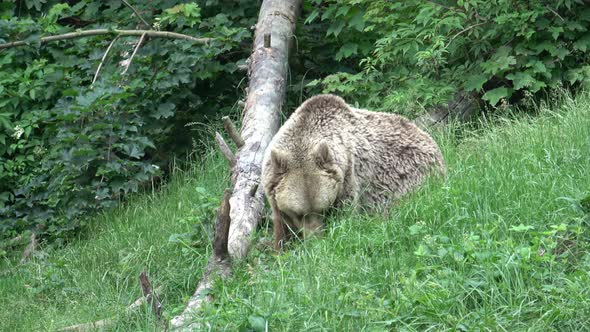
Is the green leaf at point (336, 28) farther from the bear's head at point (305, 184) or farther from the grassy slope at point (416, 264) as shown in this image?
the bear's head at point (305, 184)

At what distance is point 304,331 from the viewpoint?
4.80 meters

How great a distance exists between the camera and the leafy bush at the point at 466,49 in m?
8.48

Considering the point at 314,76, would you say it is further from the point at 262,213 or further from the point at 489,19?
the point at 262,213

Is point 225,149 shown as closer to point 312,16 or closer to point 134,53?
point 312,16

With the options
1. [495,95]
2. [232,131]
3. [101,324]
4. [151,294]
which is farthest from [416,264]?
[495,95]

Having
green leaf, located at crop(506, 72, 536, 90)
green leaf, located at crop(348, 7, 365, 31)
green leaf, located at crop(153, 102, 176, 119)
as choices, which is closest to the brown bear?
green leaf, located at crop(506, 72, 536, 90)

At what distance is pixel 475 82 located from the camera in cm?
872

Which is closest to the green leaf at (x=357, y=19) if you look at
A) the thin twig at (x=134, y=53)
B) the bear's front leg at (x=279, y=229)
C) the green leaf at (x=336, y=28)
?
the green leaf at (x=336, y=28)

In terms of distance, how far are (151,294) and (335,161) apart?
1.84 metres

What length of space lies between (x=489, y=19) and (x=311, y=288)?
4.68 meters

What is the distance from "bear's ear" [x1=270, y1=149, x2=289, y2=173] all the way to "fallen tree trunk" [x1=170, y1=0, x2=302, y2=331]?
433 mm

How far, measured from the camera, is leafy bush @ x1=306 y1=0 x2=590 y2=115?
8481mm

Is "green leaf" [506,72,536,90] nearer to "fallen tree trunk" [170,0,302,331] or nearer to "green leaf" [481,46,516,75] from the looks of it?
"green leaf" [481,46,516,75]

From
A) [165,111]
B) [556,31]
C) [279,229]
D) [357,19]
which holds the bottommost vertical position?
[279,229]
